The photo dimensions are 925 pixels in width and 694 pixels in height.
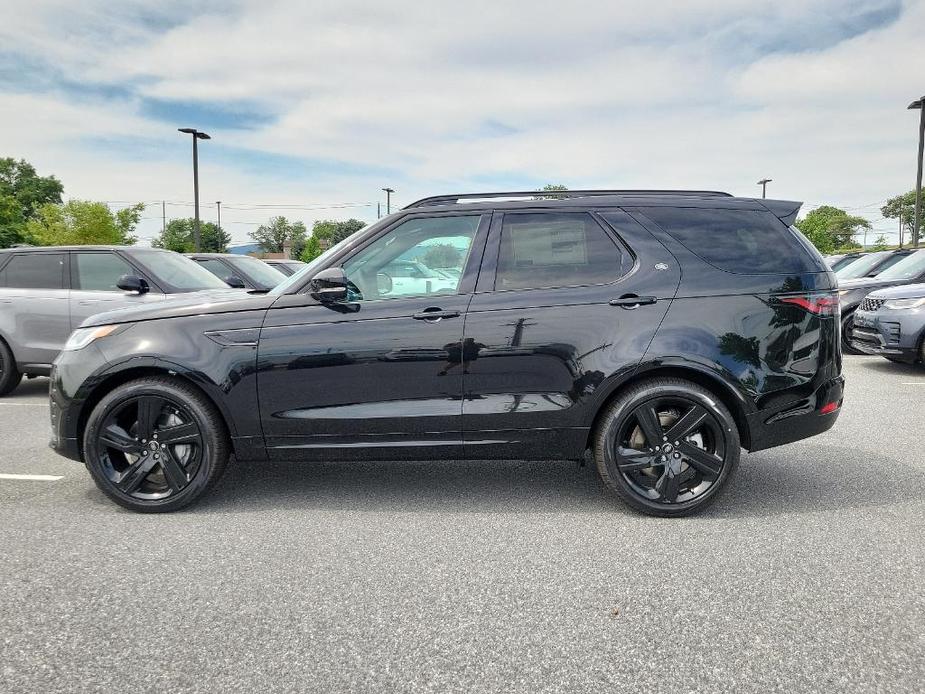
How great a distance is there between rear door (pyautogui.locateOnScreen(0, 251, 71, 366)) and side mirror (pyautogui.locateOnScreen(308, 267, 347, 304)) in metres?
5.30

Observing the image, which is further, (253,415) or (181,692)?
(253,415)

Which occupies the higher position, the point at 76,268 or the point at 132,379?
the point at 76,268

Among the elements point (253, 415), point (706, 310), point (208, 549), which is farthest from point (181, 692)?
point (706, 310)

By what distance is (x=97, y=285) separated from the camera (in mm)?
7969

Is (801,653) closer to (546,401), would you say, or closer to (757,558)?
(757,558)

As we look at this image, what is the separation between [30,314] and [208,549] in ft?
19.3

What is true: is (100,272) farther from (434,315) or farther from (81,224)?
(81,224)

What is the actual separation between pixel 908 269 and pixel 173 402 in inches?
442

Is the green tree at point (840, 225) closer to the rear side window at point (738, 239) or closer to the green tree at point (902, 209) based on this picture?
the green tree at point (902, 209)

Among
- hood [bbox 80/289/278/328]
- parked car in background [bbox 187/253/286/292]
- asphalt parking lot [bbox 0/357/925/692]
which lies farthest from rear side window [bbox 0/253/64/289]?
hood [bbox 80/289/278/328]

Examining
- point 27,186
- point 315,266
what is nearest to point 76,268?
point 315,266

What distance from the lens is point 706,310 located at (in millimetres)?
3799

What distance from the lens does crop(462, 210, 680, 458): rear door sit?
A: 376 centimetres

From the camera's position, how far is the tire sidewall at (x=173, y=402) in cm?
386
